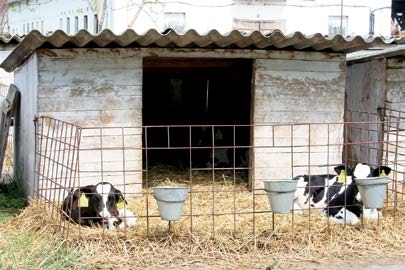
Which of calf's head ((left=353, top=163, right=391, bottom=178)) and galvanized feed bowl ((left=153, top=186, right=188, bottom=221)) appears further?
calf's head ((left=353, top=163, right=391, bottom=178))

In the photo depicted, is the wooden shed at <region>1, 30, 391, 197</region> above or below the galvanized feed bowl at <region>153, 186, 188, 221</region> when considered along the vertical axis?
above

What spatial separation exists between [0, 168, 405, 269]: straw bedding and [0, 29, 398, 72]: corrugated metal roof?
228 cm

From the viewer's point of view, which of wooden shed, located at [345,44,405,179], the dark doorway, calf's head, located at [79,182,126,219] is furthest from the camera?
the dark doorway

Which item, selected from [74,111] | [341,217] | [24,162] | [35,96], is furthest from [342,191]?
[24,162]

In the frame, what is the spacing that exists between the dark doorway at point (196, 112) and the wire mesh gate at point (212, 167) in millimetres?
1398

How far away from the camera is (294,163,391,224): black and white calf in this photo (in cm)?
818

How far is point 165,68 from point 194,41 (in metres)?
2.59

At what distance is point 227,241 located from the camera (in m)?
7.29

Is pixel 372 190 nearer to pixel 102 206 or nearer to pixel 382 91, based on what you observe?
pixel 102 206

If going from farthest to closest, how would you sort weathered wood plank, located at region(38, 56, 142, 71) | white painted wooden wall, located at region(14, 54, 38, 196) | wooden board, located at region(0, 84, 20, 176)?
wooden board, located at region(0, 84, 20, 176), white painted wooden wall, located at region(14, 54, 38, 196), weathered wood plank, located at region(38, 56, 142, 71)

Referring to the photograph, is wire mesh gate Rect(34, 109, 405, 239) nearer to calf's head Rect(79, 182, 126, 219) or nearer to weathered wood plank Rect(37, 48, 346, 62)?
calf's head Rect(79, 182, 126, 219)

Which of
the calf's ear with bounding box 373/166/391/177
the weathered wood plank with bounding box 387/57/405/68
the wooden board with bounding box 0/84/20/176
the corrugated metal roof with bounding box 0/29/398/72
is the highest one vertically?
the corrugated metal roof with bounding box 0/29/398/72

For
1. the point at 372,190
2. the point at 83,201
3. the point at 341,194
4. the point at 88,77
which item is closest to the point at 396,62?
the point at 341,194

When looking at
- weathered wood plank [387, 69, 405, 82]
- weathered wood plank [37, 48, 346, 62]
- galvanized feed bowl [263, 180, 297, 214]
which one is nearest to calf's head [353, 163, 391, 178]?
galvanized feed bowl [263, 180, 297, 214]
